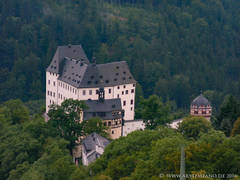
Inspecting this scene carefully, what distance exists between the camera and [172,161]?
45781 millimetres

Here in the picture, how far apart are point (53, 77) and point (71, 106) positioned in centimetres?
1310

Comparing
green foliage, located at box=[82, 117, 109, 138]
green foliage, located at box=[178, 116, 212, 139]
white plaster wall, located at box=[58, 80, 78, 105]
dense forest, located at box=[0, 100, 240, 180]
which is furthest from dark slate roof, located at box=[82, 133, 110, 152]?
white plaster wall, located at box=[58, 80, 78, 105]

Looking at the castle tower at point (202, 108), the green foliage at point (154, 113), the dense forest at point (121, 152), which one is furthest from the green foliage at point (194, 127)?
the castle tower at point (202, 108)

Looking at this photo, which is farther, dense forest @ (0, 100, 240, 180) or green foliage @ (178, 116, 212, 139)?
green foliage @ (178, 116, 212, 139)

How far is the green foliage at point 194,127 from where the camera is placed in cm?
6825

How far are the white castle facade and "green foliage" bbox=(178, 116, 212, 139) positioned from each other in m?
13.5

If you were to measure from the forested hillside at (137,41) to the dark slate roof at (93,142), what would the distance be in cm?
4882

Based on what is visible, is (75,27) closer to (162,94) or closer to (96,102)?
(162,94)

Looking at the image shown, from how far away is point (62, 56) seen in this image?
87938mm

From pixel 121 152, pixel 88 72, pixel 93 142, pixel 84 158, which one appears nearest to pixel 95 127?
pixel 93 142

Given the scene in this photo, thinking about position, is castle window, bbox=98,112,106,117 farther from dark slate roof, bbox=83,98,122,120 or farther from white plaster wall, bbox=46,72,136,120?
white plaster wall, bbox=46,72,136,120

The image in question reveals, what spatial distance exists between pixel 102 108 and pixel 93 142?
7.32 metres

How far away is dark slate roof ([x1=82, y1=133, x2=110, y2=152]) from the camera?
68625 millimetres

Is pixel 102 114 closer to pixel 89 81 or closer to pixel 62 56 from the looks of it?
pixel 89 81
